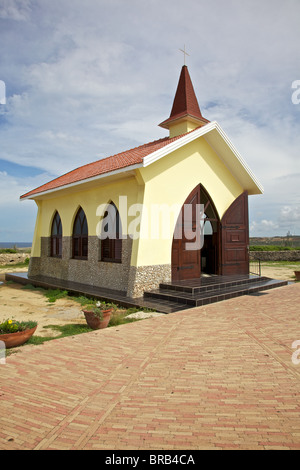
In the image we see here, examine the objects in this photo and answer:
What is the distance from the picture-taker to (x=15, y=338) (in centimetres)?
535

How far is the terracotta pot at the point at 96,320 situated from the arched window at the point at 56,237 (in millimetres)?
8962

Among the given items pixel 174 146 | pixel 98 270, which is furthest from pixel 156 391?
pixel 98 270

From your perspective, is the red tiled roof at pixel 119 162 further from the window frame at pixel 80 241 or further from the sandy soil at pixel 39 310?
the sandy soil at pixel 39 310

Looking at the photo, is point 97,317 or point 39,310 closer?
point 97,317

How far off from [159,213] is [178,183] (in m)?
1.54

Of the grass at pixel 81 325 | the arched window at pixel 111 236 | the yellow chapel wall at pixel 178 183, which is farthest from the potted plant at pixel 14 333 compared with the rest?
the arched window at pixel 111 236

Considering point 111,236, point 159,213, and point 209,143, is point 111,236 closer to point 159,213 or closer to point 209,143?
point 159,213

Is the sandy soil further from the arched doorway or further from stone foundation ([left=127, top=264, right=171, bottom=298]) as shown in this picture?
the arched doorway

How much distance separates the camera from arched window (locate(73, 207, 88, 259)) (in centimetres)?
1308

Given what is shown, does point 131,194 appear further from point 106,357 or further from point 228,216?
point 106,357

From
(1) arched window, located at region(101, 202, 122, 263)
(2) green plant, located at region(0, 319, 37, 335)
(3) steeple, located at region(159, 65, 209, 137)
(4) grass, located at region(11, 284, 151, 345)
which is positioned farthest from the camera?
(3) steeple, located at region(159, 65, 209, 137)

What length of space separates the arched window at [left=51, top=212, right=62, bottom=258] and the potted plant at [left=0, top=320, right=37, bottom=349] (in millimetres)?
9577

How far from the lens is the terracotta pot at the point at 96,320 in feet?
21.3

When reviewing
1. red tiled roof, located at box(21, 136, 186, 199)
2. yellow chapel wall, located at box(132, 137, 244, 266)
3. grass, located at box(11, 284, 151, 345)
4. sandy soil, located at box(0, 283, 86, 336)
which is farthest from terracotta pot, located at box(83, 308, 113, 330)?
red tiled roof, located at box(21, 136, 186, 199)
